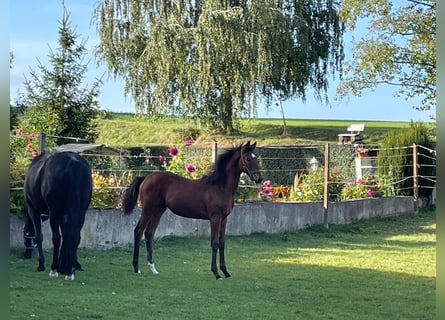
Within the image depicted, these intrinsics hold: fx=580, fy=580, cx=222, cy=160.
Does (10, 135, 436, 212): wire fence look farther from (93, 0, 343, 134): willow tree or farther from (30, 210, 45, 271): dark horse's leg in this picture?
(93, 0, 343, 134): willow tree

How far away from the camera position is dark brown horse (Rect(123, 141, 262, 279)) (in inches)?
221

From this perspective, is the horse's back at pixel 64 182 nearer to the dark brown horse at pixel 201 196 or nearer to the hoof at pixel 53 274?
the hoof at pixel 53 274

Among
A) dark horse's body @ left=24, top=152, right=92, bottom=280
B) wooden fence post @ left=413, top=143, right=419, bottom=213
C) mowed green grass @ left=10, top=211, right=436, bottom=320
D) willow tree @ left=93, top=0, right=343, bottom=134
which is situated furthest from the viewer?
willow tree @ left=93, top=0, right=343, bottom=134

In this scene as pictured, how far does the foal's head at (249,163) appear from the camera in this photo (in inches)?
213

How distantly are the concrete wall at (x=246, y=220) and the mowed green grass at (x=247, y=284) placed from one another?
211 millimetres

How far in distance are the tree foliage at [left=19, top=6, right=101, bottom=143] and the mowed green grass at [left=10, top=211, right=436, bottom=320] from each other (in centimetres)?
404

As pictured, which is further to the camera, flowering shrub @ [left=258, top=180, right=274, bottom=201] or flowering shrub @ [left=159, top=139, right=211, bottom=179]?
flowering shrub @ [left=258, top=180, right=274, bottom=201]

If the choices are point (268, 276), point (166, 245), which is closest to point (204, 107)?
point (166, 245)

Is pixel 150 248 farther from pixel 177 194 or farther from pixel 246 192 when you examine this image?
pixel 246 192

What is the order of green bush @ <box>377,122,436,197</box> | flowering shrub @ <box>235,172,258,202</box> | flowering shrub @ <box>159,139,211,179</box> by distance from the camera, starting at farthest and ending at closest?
green bush @ <box>377,122,436,197</box>
flowering shrub @ <box>235,172,258,202</box>
flowering shrub @ <box>159,139,211,179</box>

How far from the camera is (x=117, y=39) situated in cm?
1734

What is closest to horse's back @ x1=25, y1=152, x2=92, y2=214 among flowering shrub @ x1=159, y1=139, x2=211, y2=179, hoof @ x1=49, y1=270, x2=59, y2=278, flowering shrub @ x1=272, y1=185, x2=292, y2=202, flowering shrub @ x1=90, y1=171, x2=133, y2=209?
hoof @ x1=49, y1=270, x2=59, y2=278

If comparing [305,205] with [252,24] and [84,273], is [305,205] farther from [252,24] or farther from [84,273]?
[252,24]

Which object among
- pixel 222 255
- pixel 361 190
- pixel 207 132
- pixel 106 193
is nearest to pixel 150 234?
pixel 222 255
